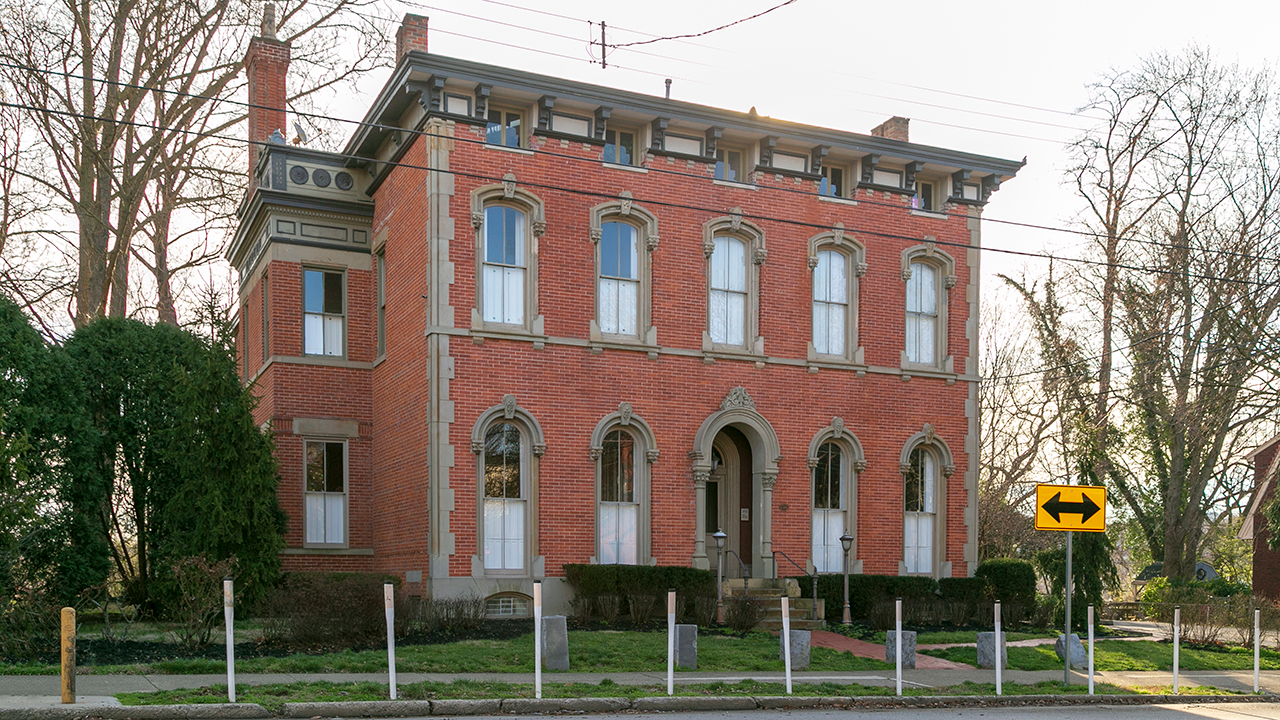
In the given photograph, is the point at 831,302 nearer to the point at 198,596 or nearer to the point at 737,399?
the point at 737,399

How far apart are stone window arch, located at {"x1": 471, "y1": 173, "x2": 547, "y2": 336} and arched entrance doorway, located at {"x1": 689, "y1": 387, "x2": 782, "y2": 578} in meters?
4.22

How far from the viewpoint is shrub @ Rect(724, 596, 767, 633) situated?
69.3 ft

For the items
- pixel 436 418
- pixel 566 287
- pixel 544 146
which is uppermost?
pixel 544 146

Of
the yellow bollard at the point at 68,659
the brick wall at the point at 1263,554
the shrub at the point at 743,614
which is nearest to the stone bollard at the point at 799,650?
the shrub at the point at 743,614

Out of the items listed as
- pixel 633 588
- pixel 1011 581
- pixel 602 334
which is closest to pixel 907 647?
pixel 633 588

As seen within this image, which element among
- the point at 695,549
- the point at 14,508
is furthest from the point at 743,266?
the point at 14,508

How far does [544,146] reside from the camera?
23156 millimetres

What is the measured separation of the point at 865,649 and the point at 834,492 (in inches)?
238

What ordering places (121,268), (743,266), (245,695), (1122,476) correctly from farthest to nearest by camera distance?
(1122,476) → (121,268) → (743,266) → (245,695)

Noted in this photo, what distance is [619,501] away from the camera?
76.9 ft

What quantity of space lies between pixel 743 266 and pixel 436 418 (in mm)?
7229

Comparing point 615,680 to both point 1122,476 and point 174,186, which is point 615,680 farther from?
point 1122,476

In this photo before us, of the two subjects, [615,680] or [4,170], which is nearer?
[615,680]

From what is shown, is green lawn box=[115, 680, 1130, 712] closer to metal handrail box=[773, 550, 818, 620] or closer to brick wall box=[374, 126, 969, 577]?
metal handrail box=[773, 550, 818, 620]
